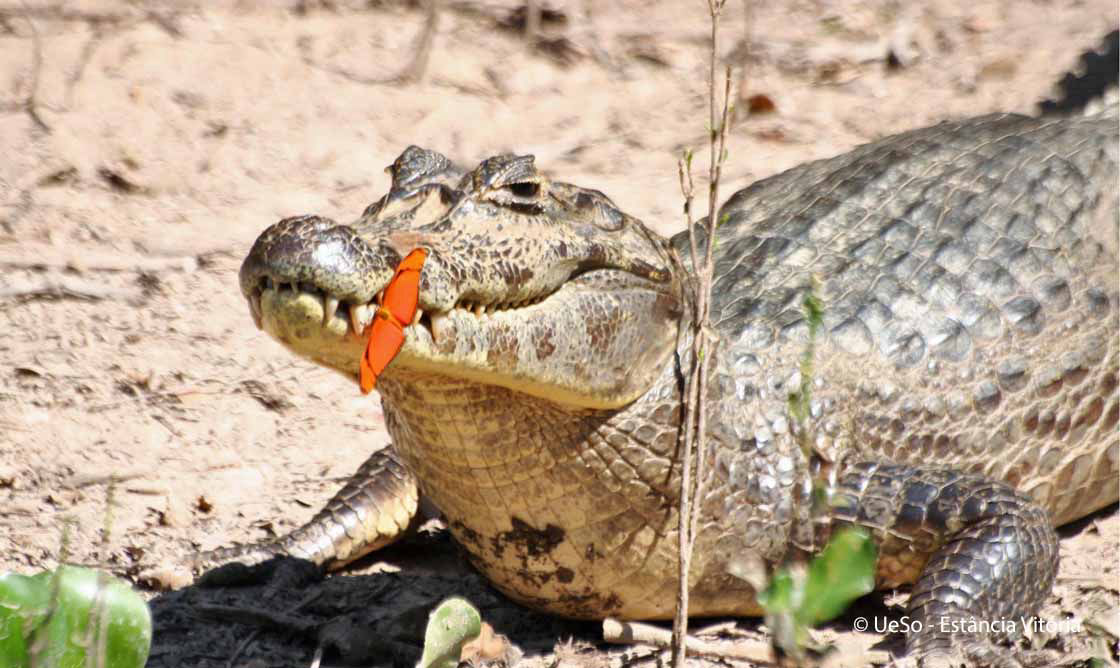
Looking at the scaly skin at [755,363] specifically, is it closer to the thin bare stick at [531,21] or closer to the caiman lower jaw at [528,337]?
the caiman lower jaw at [528,337]

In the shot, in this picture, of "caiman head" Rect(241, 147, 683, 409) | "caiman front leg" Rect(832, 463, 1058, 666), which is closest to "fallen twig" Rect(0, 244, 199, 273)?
"caiman head" Rect(241, 147, 683, 409)

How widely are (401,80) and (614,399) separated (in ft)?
13.6

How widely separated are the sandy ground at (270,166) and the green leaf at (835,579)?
109 centimetres

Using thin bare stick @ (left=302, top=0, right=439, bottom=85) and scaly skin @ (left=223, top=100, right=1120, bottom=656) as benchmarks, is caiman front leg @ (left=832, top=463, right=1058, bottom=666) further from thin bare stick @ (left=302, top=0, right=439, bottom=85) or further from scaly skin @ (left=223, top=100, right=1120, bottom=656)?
thin bare stick @ (left=302, top=0, right=439, bottom=85)

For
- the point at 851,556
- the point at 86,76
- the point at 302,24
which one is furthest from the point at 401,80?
the point at 851,556

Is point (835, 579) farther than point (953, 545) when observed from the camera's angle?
No

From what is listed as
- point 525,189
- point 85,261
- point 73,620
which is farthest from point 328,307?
point 85,261

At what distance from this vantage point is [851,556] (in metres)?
2.25

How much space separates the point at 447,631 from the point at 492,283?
801 millimetres

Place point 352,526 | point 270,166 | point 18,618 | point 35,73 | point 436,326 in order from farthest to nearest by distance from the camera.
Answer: point 35,73
point 270,166
point 352,526
point 18,618
point 436,326

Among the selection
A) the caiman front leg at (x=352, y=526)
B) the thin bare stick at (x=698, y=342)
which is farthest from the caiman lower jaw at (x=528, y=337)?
the caiman front leg at (x=352, y=526)

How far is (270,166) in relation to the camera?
6.30m

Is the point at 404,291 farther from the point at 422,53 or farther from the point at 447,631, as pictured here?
the point at 422,53

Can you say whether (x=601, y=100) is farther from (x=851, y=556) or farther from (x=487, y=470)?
(x=851, y=556)
